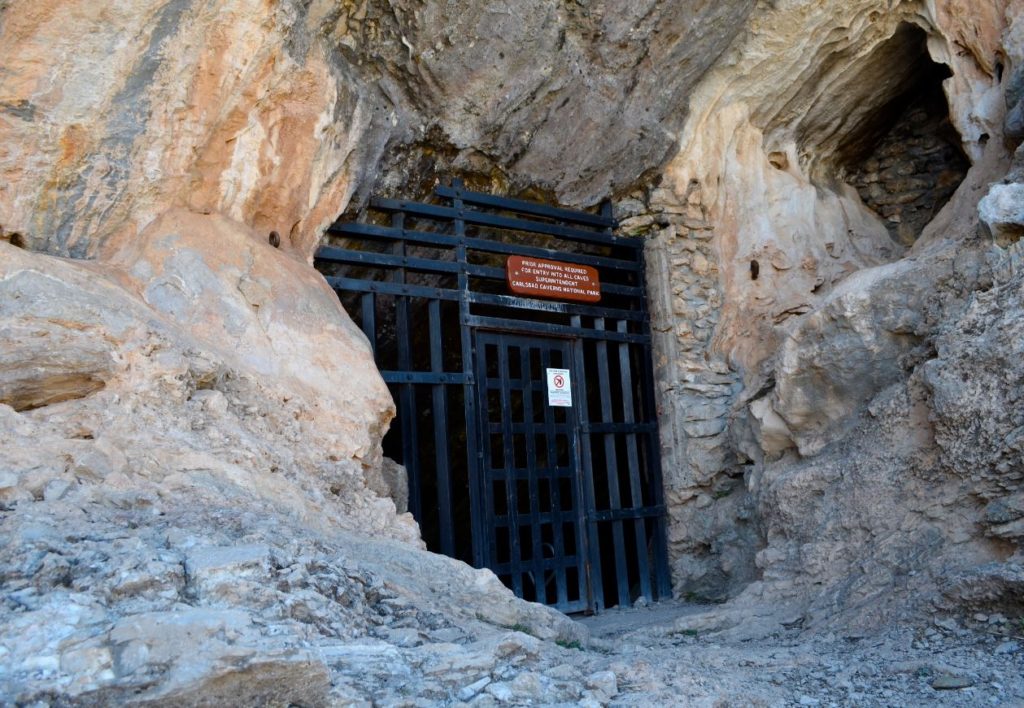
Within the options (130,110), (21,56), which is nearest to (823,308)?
(130,110)

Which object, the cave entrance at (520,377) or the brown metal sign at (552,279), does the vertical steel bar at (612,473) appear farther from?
the brown metal sign at (552,279)

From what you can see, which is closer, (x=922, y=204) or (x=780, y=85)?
(x=780, y=85)

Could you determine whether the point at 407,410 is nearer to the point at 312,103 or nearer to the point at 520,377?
the point at 520,377

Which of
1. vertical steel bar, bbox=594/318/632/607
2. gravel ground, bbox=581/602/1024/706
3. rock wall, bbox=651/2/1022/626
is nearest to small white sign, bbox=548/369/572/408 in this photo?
vertical steel bar, bbox=594/318/632/607

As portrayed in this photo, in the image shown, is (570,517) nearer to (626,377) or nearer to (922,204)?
(626,377)

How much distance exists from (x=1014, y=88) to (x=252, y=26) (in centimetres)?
434

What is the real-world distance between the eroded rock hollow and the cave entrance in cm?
21

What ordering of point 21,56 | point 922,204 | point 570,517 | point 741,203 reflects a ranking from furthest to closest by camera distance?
point 922,204, point 741,203, point 570,517, point 21,56

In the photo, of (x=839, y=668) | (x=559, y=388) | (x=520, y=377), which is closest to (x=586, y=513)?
(x=559, y=388)

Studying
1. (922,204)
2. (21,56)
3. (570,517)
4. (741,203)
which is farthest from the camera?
(922,204)

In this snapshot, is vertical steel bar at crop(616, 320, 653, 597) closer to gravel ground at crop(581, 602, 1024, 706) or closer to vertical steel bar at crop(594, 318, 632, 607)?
vertical steel bar at crop(594, 318, 632, 607)

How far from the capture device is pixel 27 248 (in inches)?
160

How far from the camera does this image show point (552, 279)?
245 inches

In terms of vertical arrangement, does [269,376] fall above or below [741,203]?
below
